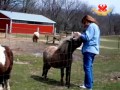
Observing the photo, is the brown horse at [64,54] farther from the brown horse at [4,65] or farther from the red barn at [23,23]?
the red barn at [23,23]

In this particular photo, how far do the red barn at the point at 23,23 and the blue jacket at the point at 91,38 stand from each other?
46255 millimetres

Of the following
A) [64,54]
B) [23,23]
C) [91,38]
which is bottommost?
[23,23]

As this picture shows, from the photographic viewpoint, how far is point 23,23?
60.5m

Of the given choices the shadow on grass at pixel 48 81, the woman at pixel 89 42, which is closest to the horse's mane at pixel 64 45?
the woman at pixel 89 42

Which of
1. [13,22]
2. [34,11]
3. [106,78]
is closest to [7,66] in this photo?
[106,78]

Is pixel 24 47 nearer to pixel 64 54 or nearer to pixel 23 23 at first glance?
pixel 64 54

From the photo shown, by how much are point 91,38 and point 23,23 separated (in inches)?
2043

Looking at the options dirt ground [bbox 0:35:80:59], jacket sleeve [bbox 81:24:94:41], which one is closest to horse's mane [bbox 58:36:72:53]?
jacket sleeve [bbox 81:24:94:41]

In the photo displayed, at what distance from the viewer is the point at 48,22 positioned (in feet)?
214

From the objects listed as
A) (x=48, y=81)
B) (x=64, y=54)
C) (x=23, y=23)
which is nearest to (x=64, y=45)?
(x=64, y=54)

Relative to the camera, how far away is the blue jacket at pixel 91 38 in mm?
9180

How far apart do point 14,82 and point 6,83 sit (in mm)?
1687

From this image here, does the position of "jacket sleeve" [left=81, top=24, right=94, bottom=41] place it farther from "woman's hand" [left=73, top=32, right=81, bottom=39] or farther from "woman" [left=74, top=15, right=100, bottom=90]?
"woman's hand" [left=73, top=32, right=81, bottom=39]

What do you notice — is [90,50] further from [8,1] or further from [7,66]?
[8,1]
